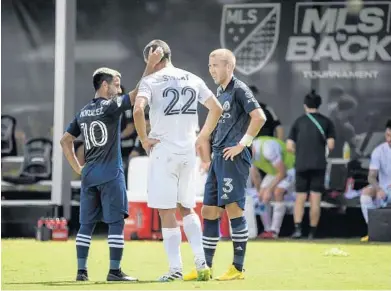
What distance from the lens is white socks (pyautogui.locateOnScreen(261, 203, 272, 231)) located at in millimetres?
18531

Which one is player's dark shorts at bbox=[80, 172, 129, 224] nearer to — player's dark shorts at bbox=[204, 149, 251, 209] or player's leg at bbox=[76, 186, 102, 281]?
player's leg at bbox=[76, 186, 102, 281]

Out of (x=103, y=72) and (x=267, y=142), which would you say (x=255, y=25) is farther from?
(x=103, y=72)

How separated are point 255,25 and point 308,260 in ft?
19.7

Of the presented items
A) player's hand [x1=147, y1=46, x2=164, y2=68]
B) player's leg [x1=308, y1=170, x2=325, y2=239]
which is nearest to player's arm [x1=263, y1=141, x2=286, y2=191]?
player's leg [x1=308, y1=170, x2=325, y2=239]

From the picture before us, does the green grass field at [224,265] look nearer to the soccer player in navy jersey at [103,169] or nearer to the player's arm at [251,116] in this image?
the soccer player in navy jersey at [103,169]

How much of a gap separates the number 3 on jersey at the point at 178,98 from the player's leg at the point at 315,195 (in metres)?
7.35

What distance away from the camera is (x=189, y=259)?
14.0 meters

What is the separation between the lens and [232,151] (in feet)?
36.2

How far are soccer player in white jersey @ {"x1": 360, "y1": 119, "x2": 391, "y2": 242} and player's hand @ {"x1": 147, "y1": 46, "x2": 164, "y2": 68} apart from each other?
7.44 meters

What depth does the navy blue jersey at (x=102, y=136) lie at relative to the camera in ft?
37.1

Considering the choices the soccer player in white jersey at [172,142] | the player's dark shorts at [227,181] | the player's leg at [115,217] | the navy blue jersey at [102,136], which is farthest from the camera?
the navy blue jersey at [102,136]

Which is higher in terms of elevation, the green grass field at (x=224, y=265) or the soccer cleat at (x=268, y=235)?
the green grass field at (x=224, y=265)

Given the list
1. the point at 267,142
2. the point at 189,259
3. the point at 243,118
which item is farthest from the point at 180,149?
the point at 267,142

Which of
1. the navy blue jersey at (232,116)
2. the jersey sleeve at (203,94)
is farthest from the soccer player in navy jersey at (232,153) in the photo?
the jersey sleeve at (203,94)
